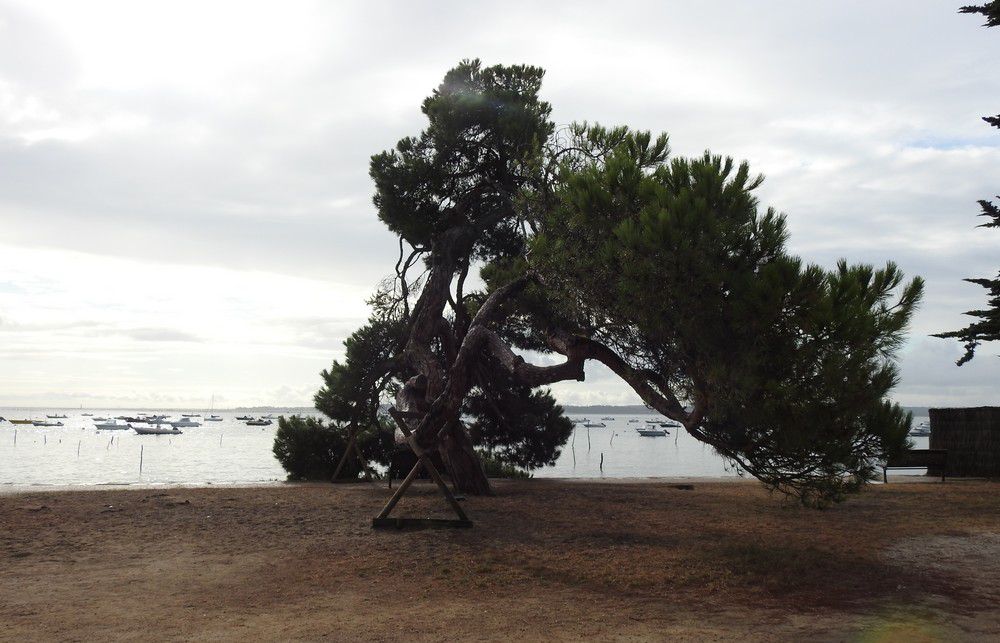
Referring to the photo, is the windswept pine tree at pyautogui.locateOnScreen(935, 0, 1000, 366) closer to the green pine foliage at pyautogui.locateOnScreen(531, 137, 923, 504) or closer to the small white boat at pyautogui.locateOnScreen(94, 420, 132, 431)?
the green pine foliage at pyautogui.locateOnScreen(531, 137, 923, 504)

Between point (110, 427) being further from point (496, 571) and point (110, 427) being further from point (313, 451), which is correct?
point (496, 571)

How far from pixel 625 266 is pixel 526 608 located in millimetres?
4167

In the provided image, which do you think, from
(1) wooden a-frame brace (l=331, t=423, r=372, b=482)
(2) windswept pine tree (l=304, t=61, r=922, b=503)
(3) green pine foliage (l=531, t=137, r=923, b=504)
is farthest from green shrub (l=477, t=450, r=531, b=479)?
(3) green pine foliage (l=531, t=137, r=923, b=504)

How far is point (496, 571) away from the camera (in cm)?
996

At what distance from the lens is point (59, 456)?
62281 millimetres

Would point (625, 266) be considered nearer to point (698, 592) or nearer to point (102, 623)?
point (698, 592)

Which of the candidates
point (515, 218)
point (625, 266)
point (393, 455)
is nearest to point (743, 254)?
point (625, 266)

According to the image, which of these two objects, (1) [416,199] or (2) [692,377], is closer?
(2) [692,377]

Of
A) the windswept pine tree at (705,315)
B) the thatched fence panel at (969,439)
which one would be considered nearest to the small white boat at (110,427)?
the thatched fence panel at (969,439)

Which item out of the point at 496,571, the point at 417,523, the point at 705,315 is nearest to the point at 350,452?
the point at 417,523

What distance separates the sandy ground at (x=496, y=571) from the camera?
7.39m

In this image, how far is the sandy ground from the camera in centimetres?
739

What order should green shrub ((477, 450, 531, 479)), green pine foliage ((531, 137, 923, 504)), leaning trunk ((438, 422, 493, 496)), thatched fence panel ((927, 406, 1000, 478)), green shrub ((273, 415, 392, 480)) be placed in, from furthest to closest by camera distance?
1. green shrub ((477, 450, 531, 479))
2. thatched fence panel ((927, 406, 1000, 478))
3. green shrub ((273, 415, 392, 480))
4. leaning trunk ((438, 422, 493, 496))
5. green pine foliage ((531, 137, 923, 504))

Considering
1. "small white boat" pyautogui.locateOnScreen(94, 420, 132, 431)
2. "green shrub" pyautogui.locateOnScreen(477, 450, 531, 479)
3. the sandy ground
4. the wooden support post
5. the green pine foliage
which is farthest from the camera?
"small white boat" pyautogui.locateOnScreen(94, 420, 132, 431)
